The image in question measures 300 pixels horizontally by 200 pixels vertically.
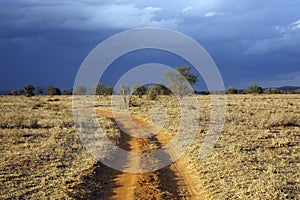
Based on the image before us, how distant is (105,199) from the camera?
9.71m

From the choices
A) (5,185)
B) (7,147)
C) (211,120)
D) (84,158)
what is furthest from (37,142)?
(211,120)

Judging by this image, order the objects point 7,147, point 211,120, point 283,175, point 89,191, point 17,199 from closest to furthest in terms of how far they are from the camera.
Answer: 1. point 17,199
2. point 89,191
3. point 283,175
4. point 7,147
5. point 211,120

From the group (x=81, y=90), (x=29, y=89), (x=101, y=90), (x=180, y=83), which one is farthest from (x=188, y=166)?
(x=29, y=89)

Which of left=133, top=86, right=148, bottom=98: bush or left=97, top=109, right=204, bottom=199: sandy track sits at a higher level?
left=133, top=86, right=148, bottom=98: bush

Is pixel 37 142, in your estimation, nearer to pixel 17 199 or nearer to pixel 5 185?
pixel 5 185

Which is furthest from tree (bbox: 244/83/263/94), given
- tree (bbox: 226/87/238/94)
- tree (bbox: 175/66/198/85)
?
tree (bbox: 175/66/198/85)

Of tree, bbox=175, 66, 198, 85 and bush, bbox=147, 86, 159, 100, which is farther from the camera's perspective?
tree, bbox=175, 66, 198, 85

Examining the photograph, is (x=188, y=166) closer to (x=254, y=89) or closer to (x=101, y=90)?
(x=101, y=90)

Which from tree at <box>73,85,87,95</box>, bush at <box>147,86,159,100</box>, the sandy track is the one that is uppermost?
tree at <box>73,85,87,95</box>

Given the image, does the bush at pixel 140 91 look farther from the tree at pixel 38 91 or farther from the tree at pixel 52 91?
the tree at pixel 38 91

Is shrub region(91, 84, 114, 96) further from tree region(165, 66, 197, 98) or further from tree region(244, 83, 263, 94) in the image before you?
tree region(244, 83, 263, 94)

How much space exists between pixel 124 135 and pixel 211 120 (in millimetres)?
7202

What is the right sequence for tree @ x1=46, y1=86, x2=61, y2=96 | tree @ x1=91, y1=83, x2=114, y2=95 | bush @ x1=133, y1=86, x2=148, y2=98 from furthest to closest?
tree @ x1=46, y1=86, x2=61, y2=96
tree @ x1=91, y1=83, x2=114, y2=95
bush @ x1=133, y1=86, x2=148, y2=98

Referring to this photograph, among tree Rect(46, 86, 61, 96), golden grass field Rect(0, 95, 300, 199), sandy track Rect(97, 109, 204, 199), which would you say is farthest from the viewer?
tree Rect(46, 86, 61, 96)
